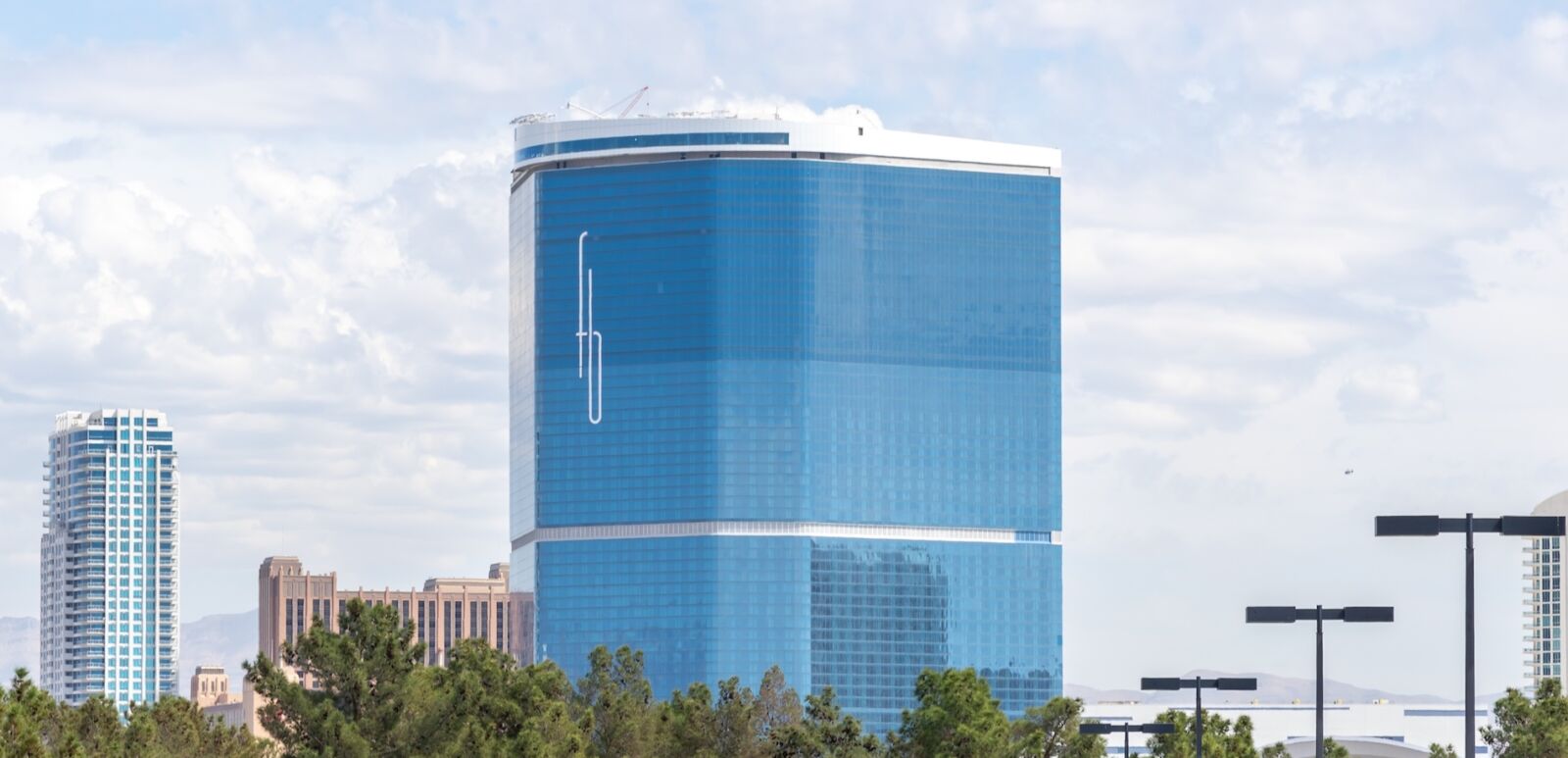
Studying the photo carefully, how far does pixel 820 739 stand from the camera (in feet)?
305

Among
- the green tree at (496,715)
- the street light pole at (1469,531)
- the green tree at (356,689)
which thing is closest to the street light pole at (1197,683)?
the green tree at (496,715)

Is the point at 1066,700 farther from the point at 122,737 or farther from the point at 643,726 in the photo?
the point at 122,737

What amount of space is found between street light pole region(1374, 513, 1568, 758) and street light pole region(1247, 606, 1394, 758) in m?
17.0

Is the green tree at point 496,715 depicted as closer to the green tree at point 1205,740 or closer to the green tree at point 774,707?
the green tree at point 774,707

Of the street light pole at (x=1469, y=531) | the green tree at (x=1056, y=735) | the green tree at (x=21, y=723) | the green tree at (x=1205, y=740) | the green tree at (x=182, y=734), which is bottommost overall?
the green tree at (x=1205, y=740)

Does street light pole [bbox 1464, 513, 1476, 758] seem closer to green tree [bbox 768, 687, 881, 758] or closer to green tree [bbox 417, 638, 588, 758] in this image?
green tree [bbox 417, 638, 588, 758]

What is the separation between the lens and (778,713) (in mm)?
103875

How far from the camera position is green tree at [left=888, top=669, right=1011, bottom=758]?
99750 millimetres

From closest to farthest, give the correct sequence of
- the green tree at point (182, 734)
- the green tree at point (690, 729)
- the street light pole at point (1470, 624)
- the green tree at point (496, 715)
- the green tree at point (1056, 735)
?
the street light pole at point (1470, 624) < the green tree at point (182, 734) < the green tree at point (496, 715) < the green tree at point (690, 729) < the green tree at point (1056, 735)

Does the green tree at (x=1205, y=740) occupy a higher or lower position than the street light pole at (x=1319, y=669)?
lower

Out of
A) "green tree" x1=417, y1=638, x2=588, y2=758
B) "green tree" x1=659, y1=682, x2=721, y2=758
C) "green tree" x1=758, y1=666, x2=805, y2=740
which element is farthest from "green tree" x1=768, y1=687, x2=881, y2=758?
"green tree" x1=417, y1=638, x2=588, y2=758

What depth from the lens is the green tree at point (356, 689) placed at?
7819cm

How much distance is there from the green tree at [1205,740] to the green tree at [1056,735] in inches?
271

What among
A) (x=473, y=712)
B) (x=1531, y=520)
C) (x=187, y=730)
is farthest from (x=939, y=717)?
(x=1531, y=520)
